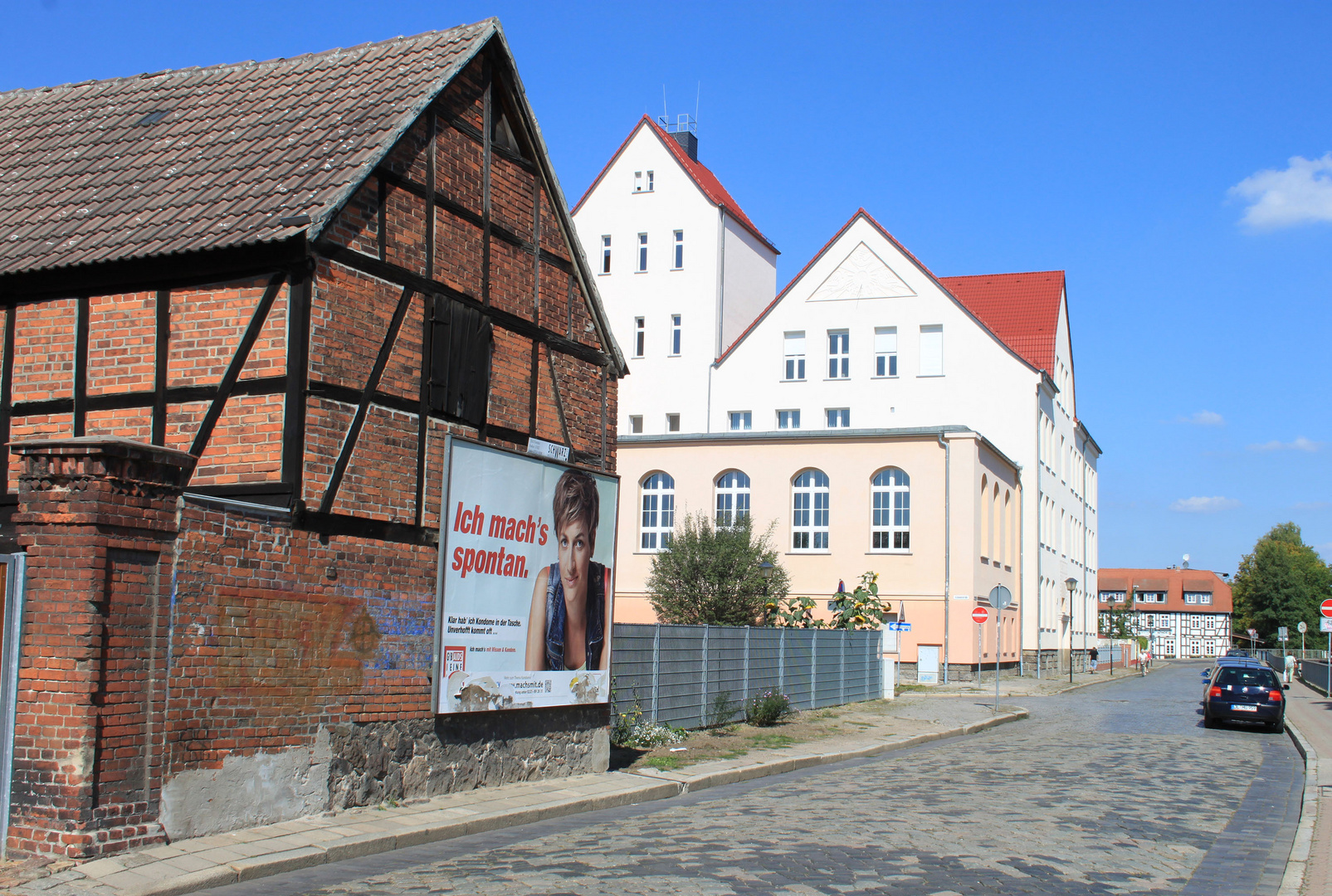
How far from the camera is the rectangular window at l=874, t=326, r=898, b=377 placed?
49219mm

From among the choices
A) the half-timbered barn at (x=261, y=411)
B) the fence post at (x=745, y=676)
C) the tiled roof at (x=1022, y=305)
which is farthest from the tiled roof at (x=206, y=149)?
the tiled roof at (x=1022, y=305)

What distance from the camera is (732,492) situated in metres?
41.9

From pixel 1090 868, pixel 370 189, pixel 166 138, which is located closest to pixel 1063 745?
pixel 1090 868

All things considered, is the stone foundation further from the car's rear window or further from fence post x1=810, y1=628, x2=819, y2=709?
the car's rear window

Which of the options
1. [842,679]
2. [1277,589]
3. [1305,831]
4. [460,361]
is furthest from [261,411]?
[1277,589]

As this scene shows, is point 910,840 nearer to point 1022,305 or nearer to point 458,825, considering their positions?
point 458,825

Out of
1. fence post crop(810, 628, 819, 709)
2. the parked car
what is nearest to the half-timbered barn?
fence post crop(810, 628, 819, 709)

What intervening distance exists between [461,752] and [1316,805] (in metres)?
9.74

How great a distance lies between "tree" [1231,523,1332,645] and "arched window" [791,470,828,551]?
77.6 meters

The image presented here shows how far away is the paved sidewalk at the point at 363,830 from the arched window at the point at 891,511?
75.4ft

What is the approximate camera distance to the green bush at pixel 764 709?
870 inches

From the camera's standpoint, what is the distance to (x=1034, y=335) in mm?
53344

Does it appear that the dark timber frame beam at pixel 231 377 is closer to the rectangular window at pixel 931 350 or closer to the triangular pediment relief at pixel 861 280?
the rectangular window at pixel 931 350

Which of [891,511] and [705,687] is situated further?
[891,511]
